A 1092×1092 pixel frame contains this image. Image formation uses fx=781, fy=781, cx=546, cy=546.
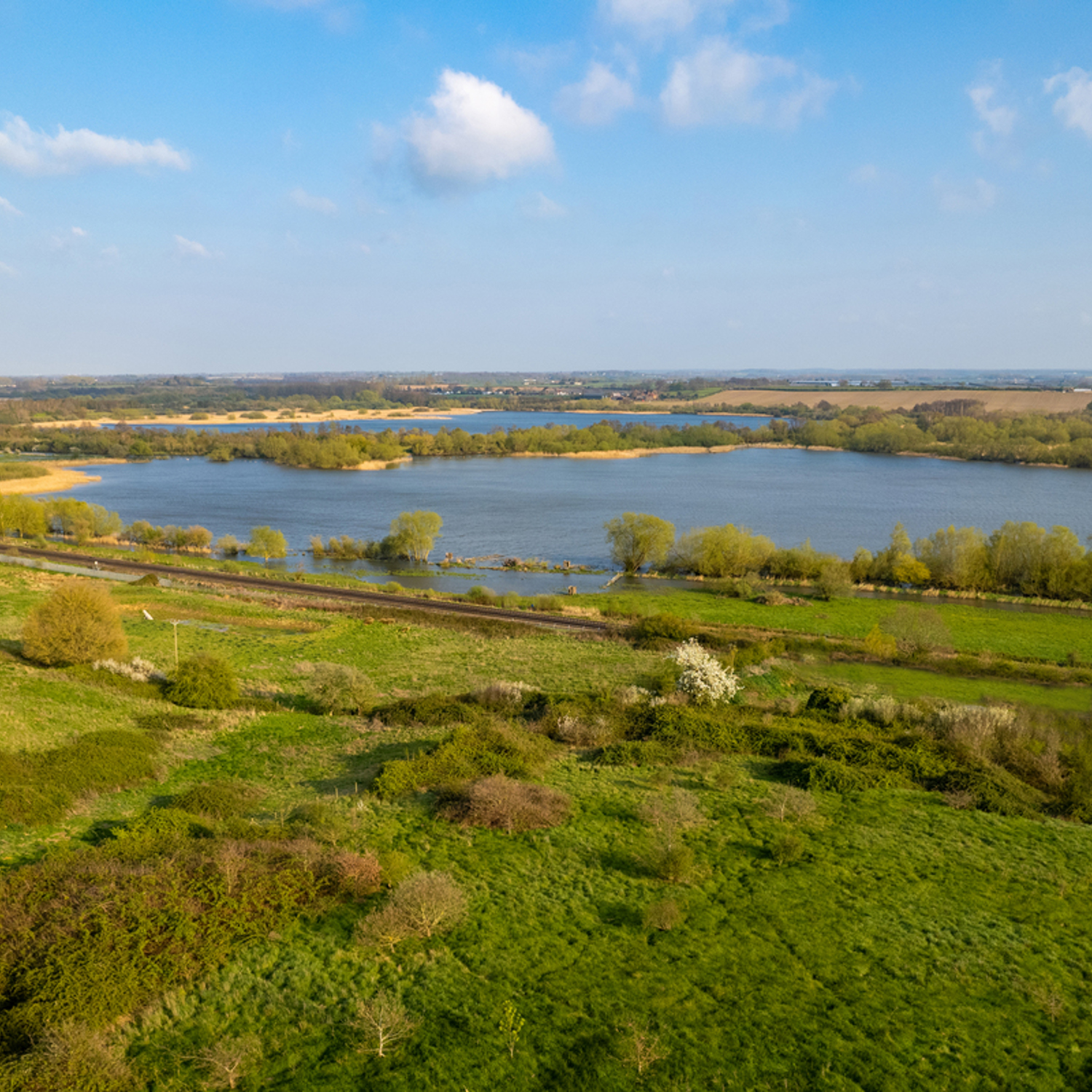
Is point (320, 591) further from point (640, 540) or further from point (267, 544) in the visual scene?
point (640, 540)

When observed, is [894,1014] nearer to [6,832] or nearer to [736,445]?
[6,832]

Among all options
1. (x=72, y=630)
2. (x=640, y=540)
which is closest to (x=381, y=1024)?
(x=72, y=630)

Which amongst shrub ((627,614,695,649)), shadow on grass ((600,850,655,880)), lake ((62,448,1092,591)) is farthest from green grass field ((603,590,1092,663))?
shadow on grass ((600,850,655,880))

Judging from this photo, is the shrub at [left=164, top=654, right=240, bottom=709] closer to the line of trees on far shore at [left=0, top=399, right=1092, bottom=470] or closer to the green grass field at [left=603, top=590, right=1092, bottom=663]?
the green grass field at [left=603, top=590, right=1092, bottom=663]

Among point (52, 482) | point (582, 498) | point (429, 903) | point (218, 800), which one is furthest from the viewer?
point (52, 482)

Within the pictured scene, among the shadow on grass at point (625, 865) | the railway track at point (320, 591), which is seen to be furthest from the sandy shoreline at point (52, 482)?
the shadow on grass at point (625, 865)

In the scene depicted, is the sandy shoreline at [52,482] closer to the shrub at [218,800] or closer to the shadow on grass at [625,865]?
the shrub at [218,800]

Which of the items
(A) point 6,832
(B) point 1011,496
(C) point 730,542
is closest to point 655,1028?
(A) point 6,832
